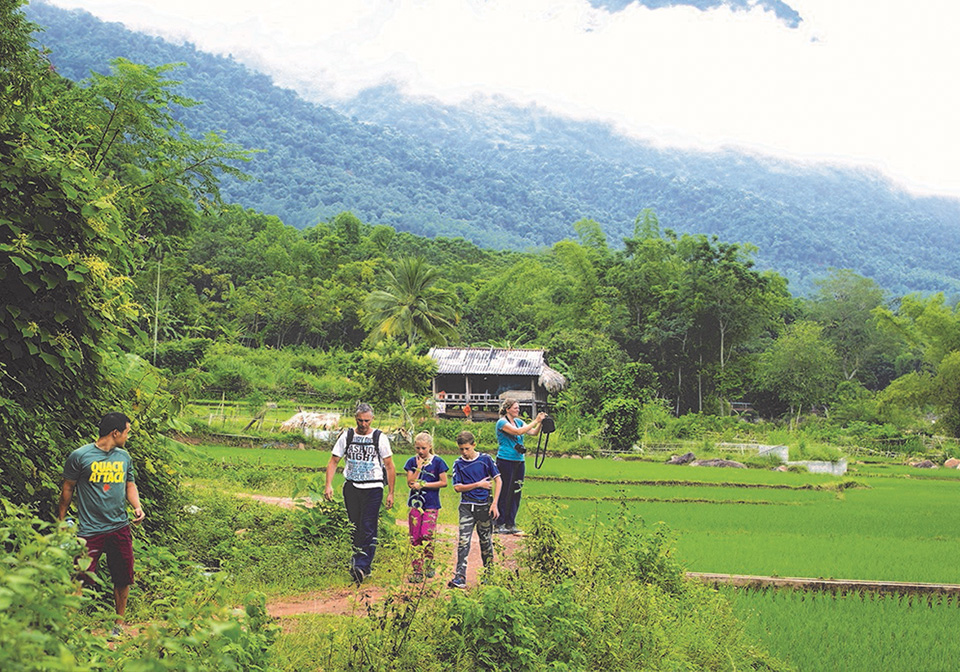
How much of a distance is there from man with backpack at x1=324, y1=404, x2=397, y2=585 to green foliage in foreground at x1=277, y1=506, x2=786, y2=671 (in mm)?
1310

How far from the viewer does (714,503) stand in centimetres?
1714

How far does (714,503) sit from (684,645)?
451 inches

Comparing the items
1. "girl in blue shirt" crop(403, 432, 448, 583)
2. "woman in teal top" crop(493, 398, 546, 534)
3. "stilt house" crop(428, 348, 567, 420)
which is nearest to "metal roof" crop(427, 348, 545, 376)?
"stilt house" crop(428, 348, 567, 420)

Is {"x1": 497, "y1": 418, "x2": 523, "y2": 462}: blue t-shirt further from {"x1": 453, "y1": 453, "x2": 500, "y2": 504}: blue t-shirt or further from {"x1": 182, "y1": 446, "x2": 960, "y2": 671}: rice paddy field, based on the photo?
{"x1": 453, "y1": 453, "x2": 500, "y2": 504}: blue t-shirt

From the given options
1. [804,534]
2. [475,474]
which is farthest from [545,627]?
[804,534]

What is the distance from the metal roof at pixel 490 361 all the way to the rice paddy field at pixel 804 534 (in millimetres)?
14670

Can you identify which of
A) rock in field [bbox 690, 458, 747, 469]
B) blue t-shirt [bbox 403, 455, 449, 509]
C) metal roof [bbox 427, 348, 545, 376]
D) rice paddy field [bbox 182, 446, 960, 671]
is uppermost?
metal roof [bbox 427, 348, 545, 376]

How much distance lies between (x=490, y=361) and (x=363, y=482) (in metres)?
34.8

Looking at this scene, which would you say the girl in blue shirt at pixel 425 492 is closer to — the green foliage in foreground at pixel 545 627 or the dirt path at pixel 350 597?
the dirt path at pixel 350 597

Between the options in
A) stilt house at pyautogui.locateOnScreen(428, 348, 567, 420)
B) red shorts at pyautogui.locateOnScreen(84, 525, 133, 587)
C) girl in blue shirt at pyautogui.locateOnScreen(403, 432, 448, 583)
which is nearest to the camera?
red shorts at pyautogui.locateOnScreen(84, 525, 133, 587)

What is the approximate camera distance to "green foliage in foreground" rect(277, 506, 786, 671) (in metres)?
5.09

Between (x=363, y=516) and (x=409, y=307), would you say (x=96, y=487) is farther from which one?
(x=409, y=307)

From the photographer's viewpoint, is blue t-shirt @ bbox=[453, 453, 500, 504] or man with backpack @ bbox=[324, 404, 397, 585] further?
man with backpack @ bbox=[324, 404, 397, 585]

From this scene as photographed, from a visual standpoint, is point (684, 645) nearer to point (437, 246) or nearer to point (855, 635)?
point (855, 635)
